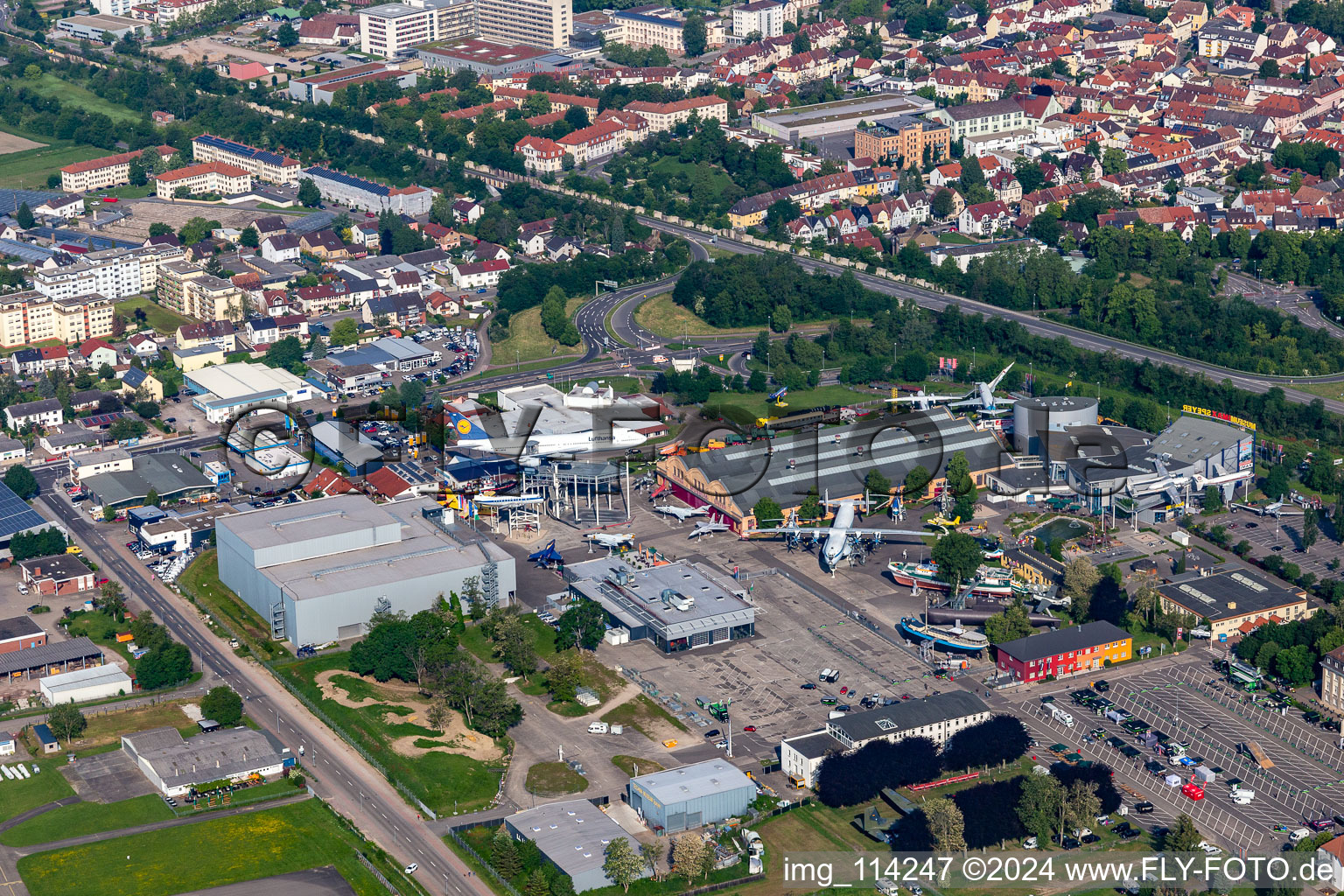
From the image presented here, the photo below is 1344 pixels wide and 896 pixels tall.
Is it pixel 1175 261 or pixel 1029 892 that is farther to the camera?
pixel 1175 261

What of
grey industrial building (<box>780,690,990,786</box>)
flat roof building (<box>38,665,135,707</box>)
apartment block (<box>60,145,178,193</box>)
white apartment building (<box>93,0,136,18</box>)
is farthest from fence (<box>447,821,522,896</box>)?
white apartment building (<box>93,0,136,18</box>)

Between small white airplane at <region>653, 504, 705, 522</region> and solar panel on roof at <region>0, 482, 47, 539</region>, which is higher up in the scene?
solar panel on roof at <region>0, 482, 47, 539</region>

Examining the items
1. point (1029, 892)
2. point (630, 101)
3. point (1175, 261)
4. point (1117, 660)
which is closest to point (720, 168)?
point (630, 101)

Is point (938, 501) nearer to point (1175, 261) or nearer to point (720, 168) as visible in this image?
point (1175, 261)

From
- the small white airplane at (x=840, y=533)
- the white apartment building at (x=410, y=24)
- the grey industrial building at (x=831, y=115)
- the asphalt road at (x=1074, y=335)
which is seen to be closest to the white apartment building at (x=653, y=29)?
the white apartment building at (x=410, y=24)

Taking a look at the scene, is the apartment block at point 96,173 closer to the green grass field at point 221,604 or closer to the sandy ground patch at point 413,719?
the green grass field at point 221,604

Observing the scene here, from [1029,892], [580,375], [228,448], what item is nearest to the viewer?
[1029,892]

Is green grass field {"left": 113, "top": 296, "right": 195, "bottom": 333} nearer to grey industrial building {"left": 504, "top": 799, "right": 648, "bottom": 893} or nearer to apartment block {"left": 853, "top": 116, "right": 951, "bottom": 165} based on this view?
apartment block {"left": 853, "top": 116, "right": 951, "bottom": 165}

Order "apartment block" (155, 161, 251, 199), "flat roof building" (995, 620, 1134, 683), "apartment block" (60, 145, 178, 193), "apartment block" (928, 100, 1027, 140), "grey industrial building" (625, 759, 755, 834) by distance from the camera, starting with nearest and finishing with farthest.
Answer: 1. "grey industrial building" (625, 759, 755, 834)
2. "flat roof building" (995, 620, 1134, 683)
3. "apartment block" (155, 161, 251, 199)
4. "apartment block" (60, 145, 178, 193)
5. "apartment block" (928, 100, 1027, 140)
